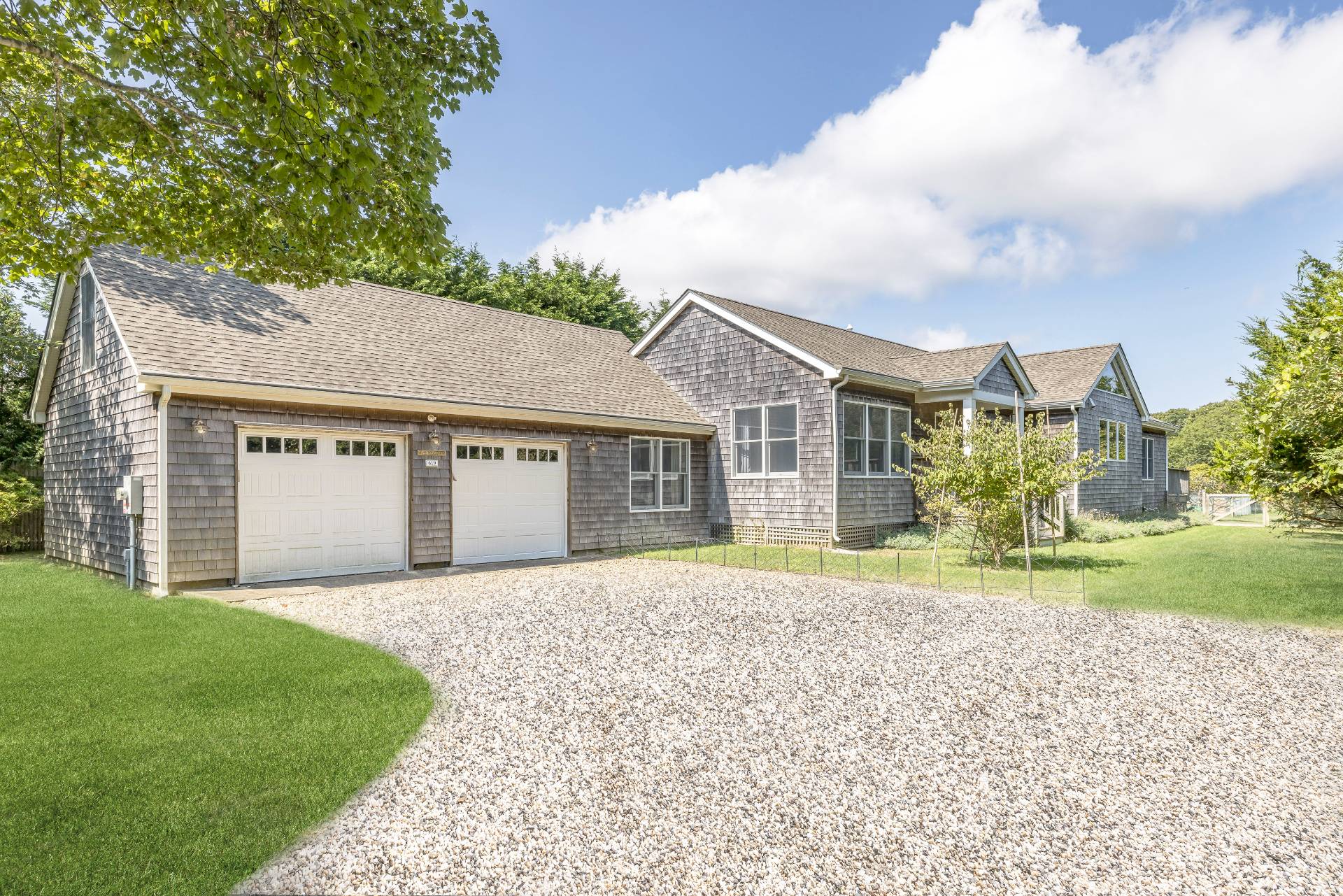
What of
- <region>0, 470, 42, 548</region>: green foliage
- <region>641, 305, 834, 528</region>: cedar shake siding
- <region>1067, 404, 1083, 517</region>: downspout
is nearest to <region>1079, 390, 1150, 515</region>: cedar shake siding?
<region>1067, 404, 1083, 517</region>: downspout

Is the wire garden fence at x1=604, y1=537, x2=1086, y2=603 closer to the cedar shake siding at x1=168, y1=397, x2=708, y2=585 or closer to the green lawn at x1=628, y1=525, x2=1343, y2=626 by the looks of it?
the green lawn at x1=628, y1=525, x2=1343, y2=626

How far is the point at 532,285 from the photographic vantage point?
2855 cm

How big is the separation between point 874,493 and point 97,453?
14221 mm

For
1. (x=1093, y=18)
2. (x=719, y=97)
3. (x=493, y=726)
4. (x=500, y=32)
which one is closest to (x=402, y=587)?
(x=493, y=726)

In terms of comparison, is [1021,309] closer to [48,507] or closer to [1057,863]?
[1057,863]

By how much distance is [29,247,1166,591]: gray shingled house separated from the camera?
939cm

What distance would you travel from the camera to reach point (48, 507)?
13.1 metres

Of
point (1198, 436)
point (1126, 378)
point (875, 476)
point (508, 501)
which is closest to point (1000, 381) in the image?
point (875, 476)

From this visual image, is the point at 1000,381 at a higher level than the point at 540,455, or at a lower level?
higher

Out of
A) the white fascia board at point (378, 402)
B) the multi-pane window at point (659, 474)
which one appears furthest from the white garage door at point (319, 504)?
the multi-pane window at point (659, 474)

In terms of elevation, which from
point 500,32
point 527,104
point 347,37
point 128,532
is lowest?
point 128,532

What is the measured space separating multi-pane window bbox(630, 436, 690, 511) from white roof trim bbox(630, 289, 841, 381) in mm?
2975

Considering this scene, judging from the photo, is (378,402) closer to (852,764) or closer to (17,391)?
(852,764)

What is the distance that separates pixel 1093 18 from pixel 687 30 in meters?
6.62
